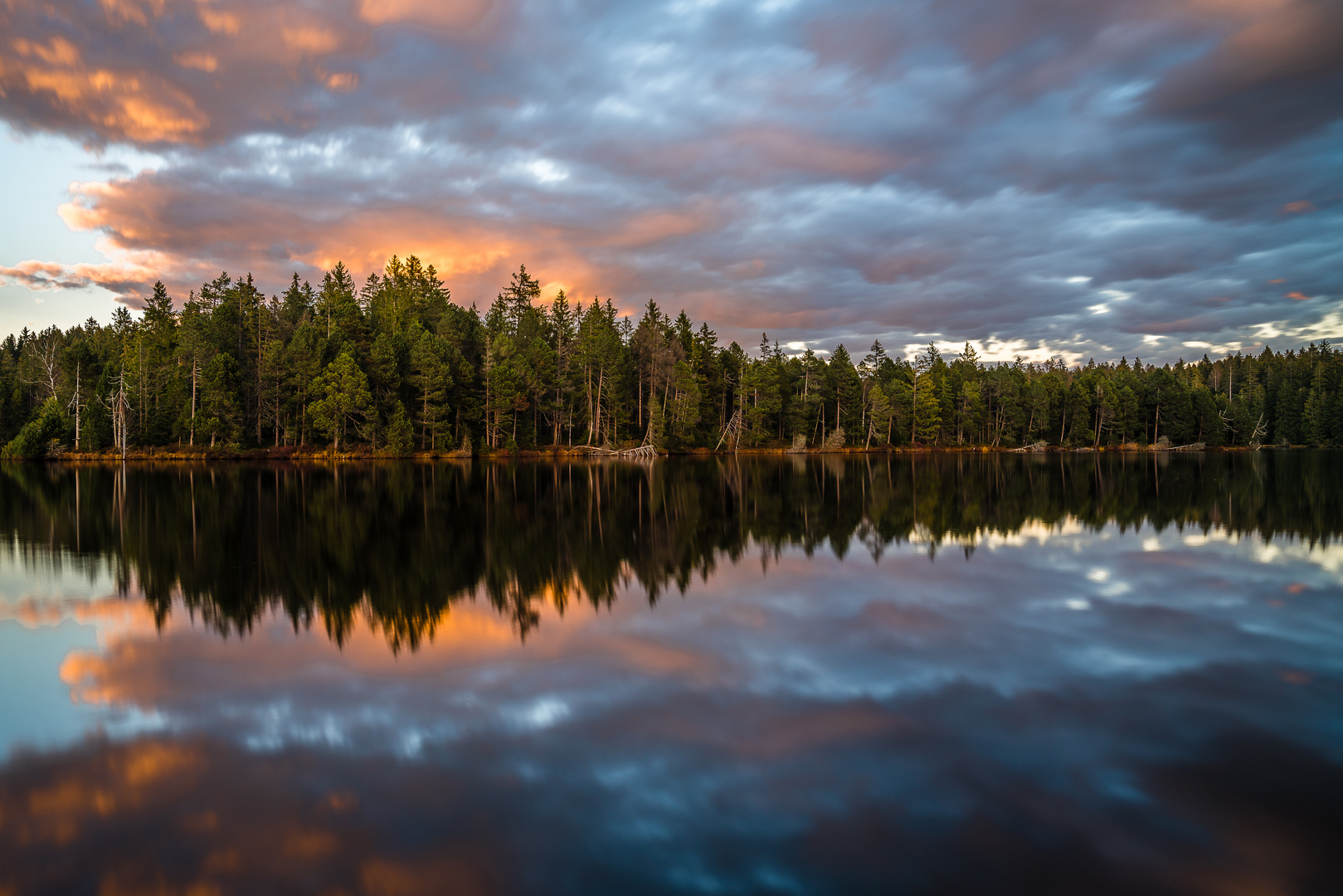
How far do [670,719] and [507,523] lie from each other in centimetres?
1642

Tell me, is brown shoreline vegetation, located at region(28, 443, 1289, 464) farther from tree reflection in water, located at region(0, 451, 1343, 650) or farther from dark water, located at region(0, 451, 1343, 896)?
dark water, located at region(0, 451, 1343, 896)

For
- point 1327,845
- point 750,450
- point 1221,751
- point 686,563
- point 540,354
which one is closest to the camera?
point 1327,845

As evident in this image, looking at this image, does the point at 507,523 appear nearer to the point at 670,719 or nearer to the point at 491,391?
the point at 670,719

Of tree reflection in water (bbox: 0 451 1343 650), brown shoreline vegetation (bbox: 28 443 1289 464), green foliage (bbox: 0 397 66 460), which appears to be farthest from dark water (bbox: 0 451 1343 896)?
green foliage (bbox: 0 397 66 460)

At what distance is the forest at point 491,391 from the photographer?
70938 mm

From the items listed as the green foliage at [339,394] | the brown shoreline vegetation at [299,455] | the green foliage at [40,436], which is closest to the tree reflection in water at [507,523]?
the green foliage at [339,394]

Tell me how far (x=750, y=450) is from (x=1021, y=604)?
3063 inches

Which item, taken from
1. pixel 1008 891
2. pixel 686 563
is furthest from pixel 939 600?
pixel 1008 891

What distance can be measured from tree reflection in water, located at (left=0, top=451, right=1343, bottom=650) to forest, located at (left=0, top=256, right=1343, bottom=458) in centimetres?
2519

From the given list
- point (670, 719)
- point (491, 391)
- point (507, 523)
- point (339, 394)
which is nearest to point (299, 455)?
point (339, 394)

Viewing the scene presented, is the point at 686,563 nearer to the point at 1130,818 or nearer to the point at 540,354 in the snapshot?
the point at 1130,818

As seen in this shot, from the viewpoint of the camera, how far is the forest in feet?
233

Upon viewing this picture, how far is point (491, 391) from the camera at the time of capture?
75125 mm

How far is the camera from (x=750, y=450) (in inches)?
3543
